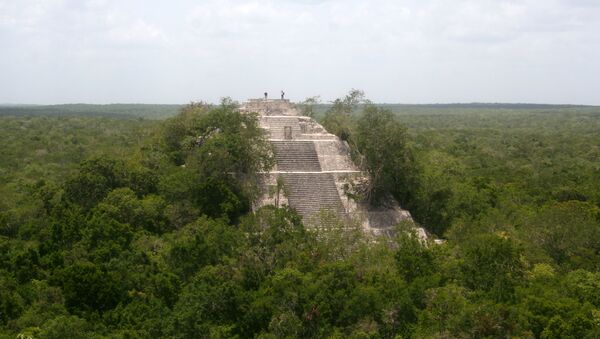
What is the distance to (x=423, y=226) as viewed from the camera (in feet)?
68.9

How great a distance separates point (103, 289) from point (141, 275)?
992mm

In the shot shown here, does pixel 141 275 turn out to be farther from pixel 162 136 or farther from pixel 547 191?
pixel 547 191

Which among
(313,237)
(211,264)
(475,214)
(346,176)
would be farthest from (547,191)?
(211,264)

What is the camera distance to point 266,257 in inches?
613

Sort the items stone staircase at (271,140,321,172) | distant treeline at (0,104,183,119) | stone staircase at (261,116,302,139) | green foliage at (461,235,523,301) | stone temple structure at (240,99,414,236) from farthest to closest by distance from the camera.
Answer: distant treeline at (0,104,183,119), stone staircase at (261,116,302,139), stone staircase at (271,140,321,172), stone temple structure at (240,99,414,236), green foliage at (461,235,523,301)

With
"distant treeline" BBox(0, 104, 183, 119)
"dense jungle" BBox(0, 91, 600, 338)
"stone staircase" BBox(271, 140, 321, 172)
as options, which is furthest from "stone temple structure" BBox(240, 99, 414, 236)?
"distant treeline" BBox(0, 104, 183, 119)

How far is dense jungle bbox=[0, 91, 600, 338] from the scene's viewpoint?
12.8 m

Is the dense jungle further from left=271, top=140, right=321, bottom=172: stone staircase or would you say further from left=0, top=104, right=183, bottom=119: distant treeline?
left=0, top=104, right=183, bottom=119: distant treeline

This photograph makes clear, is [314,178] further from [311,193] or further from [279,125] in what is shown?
[279,125]

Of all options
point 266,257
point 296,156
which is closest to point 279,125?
point 296,156

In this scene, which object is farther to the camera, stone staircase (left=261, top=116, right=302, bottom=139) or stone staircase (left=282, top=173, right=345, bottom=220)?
stone staircase (left=261, top=116, right=302, bottom=139)

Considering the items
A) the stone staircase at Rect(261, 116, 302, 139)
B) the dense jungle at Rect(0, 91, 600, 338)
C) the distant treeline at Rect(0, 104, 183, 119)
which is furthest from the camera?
the distant treeline at Rect(0, 104, 183, 119)

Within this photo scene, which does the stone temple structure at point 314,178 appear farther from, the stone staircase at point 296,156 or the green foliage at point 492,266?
the green foliage at point 492,266

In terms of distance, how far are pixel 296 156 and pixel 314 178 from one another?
4.64ft
